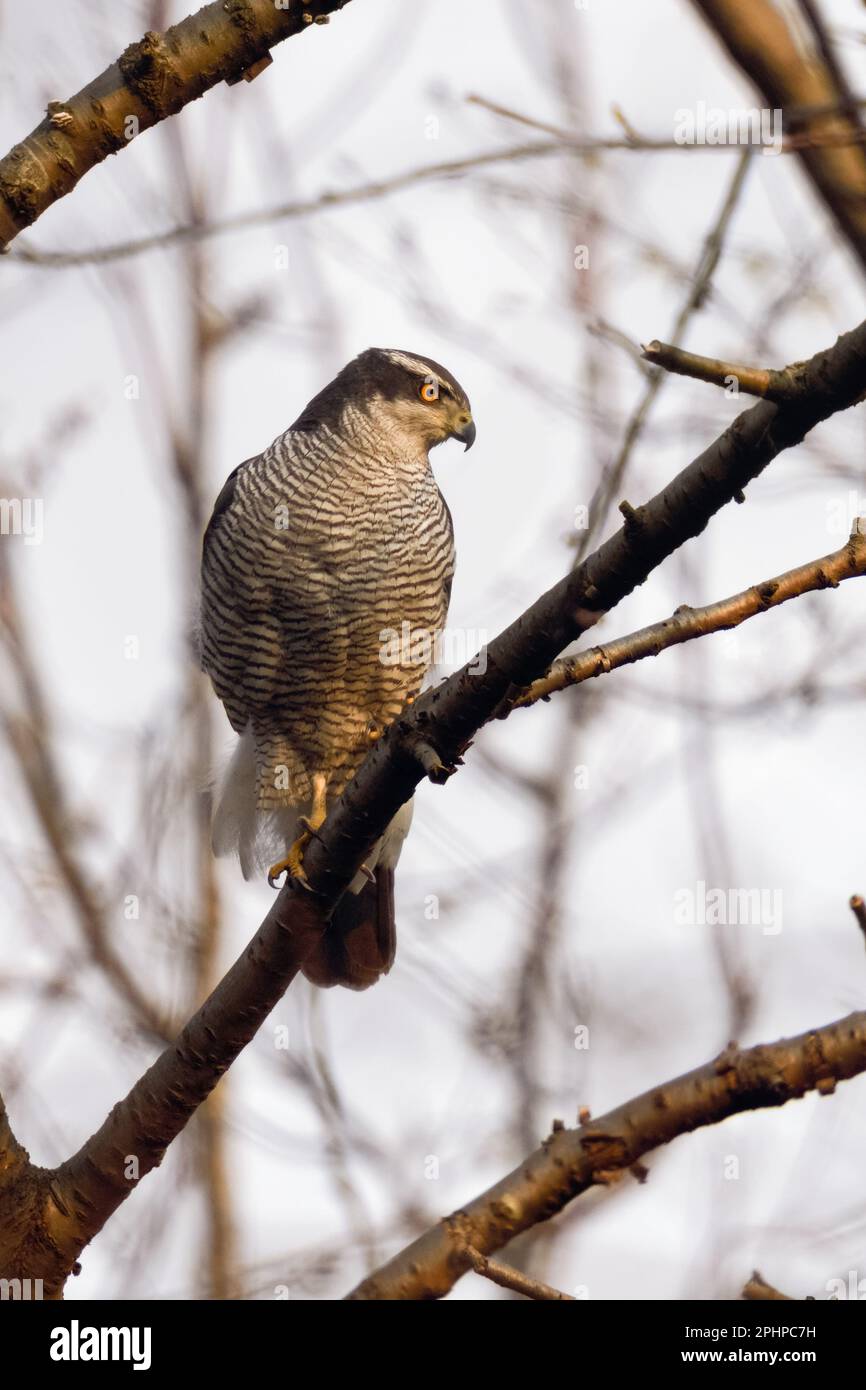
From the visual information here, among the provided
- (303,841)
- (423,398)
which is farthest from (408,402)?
(303,841)

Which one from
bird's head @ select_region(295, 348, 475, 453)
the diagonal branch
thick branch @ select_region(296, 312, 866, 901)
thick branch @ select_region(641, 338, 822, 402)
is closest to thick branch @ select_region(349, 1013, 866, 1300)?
the diagonal branch

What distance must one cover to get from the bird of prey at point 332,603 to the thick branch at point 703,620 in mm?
2673

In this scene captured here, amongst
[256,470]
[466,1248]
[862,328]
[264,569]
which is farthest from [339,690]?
[862,328]

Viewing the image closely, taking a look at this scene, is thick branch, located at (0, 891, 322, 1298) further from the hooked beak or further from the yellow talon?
the hooked beak

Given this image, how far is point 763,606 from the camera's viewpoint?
355 cm

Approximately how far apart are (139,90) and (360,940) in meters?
4.01

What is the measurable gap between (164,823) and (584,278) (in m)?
4.37

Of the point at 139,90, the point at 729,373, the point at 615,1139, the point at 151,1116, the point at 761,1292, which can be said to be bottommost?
the point at 761,1292

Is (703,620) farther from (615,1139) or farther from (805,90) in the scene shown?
(615,1139)

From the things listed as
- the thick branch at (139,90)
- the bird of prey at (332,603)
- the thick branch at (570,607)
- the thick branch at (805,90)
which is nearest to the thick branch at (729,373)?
the thick branch at (570,607)

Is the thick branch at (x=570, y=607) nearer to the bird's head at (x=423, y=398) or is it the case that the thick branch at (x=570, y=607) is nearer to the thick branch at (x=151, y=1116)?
the thick branch at (x=151, y=1116)

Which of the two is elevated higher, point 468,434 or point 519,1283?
point 468,434

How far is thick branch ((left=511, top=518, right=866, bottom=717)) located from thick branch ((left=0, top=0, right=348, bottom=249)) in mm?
1554

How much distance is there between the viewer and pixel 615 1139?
12.7ft
